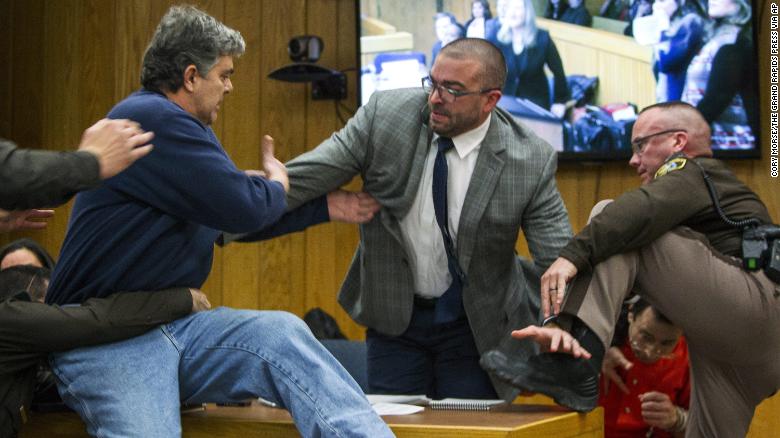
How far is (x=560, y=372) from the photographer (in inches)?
108

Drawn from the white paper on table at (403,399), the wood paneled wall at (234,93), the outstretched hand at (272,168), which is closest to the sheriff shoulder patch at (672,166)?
the white paper on table at (403,399)

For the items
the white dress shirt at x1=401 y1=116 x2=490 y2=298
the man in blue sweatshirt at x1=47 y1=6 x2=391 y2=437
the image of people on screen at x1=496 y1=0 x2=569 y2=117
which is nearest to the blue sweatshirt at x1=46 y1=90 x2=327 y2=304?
the man in blue sweatshirt at x1=47 y1=6 x2=391 y2=437

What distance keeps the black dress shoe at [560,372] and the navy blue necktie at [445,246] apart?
544mm

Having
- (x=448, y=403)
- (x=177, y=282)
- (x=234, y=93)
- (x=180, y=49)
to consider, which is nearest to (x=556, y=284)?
(x=448, y=403)

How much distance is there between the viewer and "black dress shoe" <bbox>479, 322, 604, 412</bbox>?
268cm

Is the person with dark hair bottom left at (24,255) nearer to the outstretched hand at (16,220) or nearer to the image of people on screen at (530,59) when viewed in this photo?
the outstretched hand at (16,220)

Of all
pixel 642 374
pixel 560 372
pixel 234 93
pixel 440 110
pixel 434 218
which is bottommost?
pixel 642 374

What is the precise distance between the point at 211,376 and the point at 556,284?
905 mm

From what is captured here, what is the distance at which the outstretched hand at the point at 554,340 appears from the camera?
8.91ft

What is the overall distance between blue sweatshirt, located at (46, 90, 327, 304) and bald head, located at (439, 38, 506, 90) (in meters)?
1.00

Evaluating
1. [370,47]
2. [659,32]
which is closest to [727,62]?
[659,32]

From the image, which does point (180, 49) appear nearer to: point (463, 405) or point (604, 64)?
point (463, 405)

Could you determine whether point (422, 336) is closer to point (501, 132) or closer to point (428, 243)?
point (428, 243)

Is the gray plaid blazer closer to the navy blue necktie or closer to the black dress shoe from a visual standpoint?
the navy blue necktie
